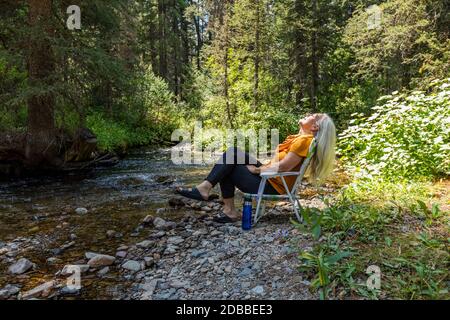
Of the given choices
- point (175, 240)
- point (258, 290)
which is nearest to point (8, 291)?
point (175, 240)

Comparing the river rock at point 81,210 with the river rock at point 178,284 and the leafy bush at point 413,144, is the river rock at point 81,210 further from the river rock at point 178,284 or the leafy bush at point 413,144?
the leafy bush at point 413,144

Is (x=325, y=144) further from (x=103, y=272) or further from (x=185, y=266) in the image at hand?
(x=103, y=272)

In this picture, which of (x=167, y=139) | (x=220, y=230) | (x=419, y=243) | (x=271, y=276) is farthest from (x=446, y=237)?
(x=167, y=139)

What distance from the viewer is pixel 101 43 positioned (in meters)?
11.0

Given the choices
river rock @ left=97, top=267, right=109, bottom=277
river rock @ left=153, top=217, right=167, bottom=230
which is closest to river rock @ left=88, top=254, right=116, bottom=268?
river rock @ left=97, top=267, right=109, bottom=277

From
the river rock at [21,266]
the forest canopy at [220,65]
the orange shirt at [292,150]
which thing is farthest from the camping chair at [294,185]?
the forest canopy at [220,65]

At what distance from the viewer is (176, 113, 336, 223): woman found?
16.1ft

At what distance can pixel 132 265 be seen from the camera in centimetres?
418

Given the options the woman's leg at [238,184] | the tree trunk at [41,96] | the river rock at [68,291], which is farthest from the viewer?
the tree trunk at [41,96]

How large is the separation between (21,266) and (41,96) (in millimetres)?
7040

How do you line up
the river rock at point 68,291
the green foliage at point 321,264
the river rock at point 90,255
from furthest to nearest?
the river rock at point 90,255 → the river rock at point 68,291 → the green foliage at point 321,264

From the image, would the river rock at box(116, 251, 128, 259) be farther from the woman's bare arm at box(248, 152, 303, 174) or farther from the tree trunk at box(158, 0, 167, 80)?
the tree trunk at box(158, 0, 167, 80)

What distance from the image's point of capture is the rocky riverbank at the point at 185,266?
349 cm

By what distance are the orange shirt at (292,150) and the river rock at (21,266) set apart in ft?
10.6
